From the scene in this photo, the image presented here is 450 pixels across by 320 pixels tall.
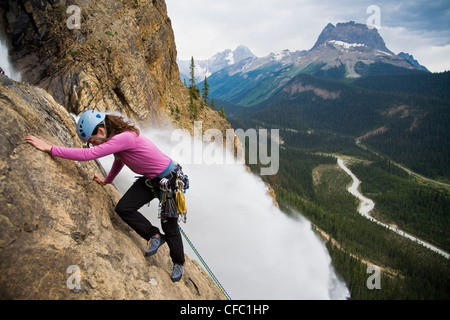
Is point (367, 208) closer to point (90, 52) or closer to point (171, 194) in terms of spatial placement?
point (90, 52)

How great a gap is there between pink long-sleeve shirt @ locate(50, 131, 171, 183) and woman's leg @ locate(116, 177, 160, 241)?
0.41 metres

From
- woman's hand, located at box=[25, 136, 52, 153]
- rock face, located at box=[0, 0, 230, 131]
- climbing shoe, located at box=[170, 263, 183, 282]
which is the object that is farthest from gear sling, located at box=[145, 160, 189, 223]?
rock face, located at box=[0, 0, 230, 131]

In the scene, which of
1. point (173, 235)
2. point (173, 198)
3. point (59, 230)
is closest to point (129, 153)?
point (173, 198)

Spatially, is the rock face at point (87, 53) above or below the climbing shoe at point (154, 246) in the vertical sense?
above

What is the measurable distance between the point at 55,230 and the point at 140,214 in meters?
1.59

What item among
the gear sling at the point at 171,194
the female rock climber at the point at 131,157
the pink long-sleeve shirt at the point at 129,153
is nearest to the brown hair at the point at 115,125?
the female rock climber at the point at 131,157

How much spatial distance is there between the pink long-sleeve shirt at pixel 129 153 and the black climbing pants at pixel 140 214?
0.36 meters

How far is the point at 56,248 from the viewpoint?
3.99m

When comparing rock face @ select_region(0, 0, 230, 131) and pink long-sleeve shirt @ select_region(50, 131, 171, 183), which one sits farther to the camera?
rock face @ select_region(0, 0, 230, 131)

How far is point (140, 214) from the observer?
5.39 meters

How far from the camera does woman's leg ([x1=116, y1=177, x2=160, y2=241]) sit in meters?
5.13

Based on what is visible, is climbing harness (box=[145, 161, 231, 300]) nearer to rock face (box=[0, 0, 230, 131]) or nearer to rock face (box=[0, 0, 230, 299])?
rock face (box=[0, 0, 230, 299])

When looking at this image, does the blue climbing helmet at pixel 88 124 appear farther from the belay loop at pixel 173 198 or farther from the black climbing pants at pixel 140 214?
the belay loop at pixel 173 198

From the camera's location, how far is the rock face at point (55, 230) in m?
3.64
